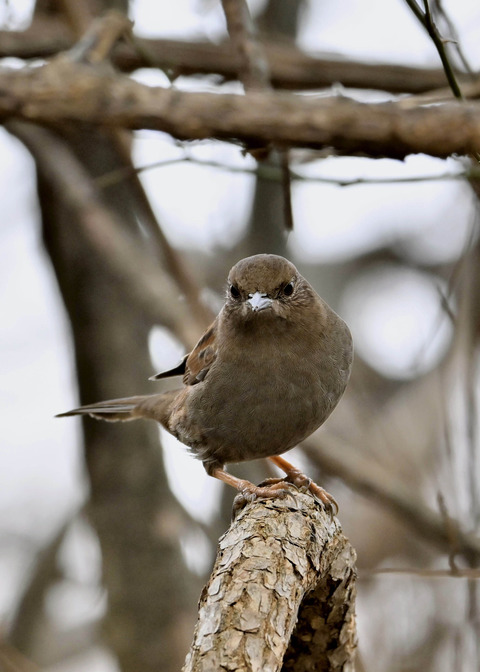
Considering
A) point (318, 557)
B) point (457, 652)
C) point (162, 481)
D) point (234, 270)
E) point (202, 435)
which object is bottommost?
point (162, 481)

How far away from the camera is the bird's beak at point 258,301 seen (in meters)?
4.34

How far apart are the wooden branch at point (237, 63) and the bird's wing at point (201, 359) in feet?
7.02

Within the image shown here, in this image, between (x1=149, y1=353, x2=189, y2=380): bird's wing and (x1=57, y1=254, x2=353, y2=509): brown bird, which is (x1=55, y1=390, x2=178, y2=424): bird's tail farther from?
(x1=57, y1=254, x2=353, y2=509): brown bird

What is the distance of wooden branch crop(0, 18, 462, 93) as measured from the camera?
6301 mm

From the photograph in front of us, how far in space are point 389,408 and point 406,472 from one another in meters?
1.67

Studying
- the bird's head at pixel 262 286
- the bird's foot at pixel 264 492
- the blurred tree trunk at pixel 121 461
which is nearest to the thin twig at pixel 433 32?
the bird's head at pixel 262 286

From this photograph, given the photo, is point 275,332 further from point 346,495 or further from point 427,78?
point 346,495

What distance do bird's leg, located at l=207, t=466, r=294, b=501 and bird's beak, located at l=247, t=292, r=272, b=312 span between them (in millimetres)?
849

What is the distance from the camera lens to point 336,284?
30.3 feet

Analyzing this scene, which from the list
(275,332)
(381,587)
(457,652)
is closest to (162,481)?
(381,587)

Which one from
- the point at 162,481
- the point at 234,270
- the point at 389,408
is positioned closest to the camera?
the point at 234,270

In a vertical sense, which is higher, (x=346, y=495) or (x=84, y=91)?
(x=84, y=91)

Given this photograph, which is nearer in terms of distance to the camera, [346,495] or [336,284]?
[346,495]

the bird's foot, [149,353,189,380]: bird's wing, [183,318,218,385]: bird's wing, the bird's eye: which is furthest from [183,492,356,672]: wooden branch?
[149,353,189,380]: bird's wing
